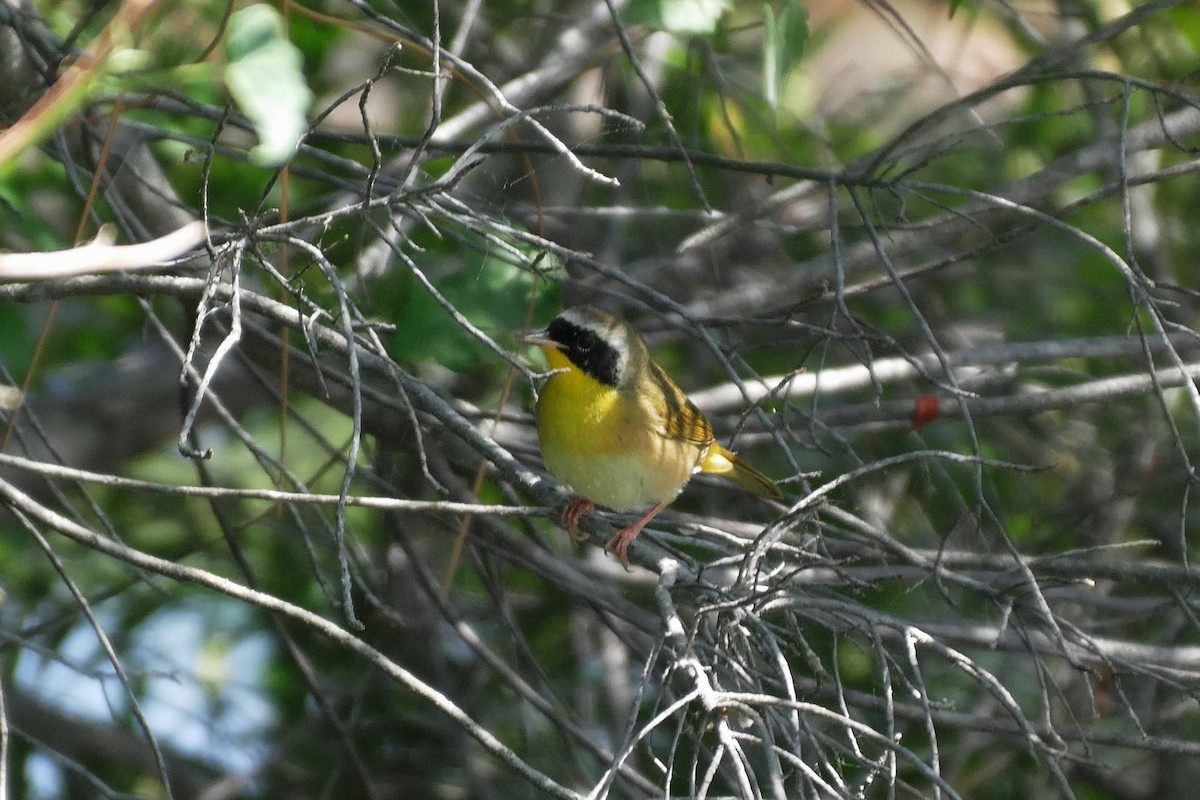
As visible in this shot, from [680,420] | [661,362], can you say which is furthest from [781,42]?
[661,362]

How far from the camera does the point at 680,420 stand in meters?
3.62

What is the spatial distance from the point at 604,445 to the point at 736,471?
495mm

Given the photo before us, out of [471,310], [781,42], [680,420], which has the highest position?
[781,42]

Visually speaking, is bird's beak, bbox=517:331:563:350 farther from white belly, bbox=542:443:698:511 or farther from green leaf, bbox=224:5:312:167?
green leaf, bbox=224:5:312:167

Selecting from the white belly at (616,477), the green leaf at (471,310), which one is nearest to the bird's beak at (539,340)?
the green leaf at (471,310)

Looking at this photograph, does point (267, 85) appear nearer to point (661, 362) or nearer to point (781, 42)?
point (781, 42)

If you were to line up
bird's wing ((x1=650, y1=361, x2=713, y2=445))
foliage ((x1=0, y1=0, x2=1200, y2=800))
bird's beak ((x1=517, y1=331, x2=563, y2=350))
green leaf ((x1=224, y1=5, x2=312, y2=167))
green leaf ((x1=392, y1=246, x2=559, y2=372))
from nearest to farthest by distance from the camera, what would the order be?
green leaf ((x1=224, y1=5, x2=312, y2=167)) → foliage ((x1=0, y1=0, x2=1200, y2=800)) → green leaf ((x1=392, y1=246, x2=559, y2=372)) → bird's beak ((x1=517, y1=331, x2=563, y2=350)) → bird's wing ((x1=650, y1=361, x2=713, y2=445))

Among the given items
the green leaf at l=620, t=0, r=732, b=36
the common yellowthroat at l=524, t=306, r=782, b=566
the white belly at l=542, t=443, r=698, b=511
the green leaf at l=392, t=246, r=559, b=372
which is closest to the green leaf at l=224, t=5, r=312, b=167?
the green leaf at l=392, t=246, r=559, b=372

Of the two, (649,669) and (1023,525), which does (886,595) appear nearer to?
(1023,525)

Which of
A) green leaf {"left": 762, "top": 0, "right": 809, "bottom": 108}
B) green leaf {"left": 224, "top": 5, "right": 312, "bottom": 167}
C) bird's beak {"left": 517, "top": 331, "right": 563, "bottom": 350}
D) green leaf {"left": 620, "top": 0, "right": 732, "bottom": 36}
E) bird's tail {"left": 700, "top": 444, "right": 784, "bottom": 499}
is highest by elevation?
green leaf {"left": 224, "top": 5, "right": 312, "bottom": 167}

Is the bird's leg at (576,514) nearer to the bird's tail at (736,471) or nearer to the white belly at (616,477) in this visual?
the white belly at (616,477)

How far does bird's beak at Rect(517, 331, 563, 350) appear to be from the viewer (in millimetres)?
2967

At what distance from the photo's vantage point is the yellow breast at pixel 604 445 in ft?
11.4

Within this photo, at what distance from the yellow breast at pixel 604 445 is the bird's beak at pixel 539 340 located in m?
0.13
